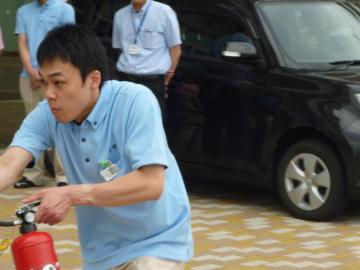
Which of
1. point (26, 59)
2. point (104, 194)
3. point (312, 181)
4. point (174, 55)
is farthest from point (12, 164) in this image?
point (26, 59)

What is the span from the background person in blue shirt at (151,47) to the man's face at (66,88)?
5.09 metres

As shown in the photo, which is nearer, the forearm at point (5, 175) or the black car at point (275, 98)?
the forearm at point (5, 175)

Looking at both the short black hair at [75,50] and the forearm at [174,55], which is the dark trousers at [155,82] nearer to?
the forearm at [174,55]

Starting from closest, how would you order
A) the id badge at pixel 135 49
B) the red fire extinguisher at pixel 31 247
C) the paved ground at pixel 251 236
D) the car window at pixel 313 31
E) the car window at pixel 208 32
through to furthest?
the red fire extinguisher at pixel 31 247 < the paved ground at pixel 251 236 < the car window at pixel 313 31 < the car window at pixel 208 32 < the id badge at pixel 135 49

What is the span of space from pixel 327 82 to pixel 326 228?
1112mm

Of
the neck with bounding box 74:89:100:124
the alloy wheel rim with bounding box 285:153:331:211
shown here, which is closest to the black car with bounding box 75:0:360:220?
the alloy wheel rim with bounding box 285:153:331:211

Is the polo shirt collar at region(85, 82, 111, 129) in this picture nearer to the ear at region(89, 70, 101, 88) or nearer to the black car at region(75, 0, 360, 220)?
the ear at region(89, 70, 101, 88)

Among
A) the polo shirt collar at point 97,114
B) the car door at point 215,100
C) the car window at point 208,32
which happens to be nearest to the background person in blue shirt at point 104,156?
the polo shirt collar at point 97,114

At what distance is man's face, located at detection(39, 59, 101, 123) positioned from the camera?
317 centimetres

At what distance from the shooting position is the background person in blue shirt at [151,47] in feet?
27.5

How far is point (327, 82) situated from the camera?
7613mm

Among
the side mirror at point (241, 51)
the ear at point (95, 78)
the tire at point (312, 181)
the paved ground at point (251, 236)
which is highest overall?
the side mirror at point (241, 51)

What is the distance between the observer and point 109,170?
10.6ft

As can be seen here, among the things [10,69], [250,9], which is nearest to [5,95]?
[10,69]
